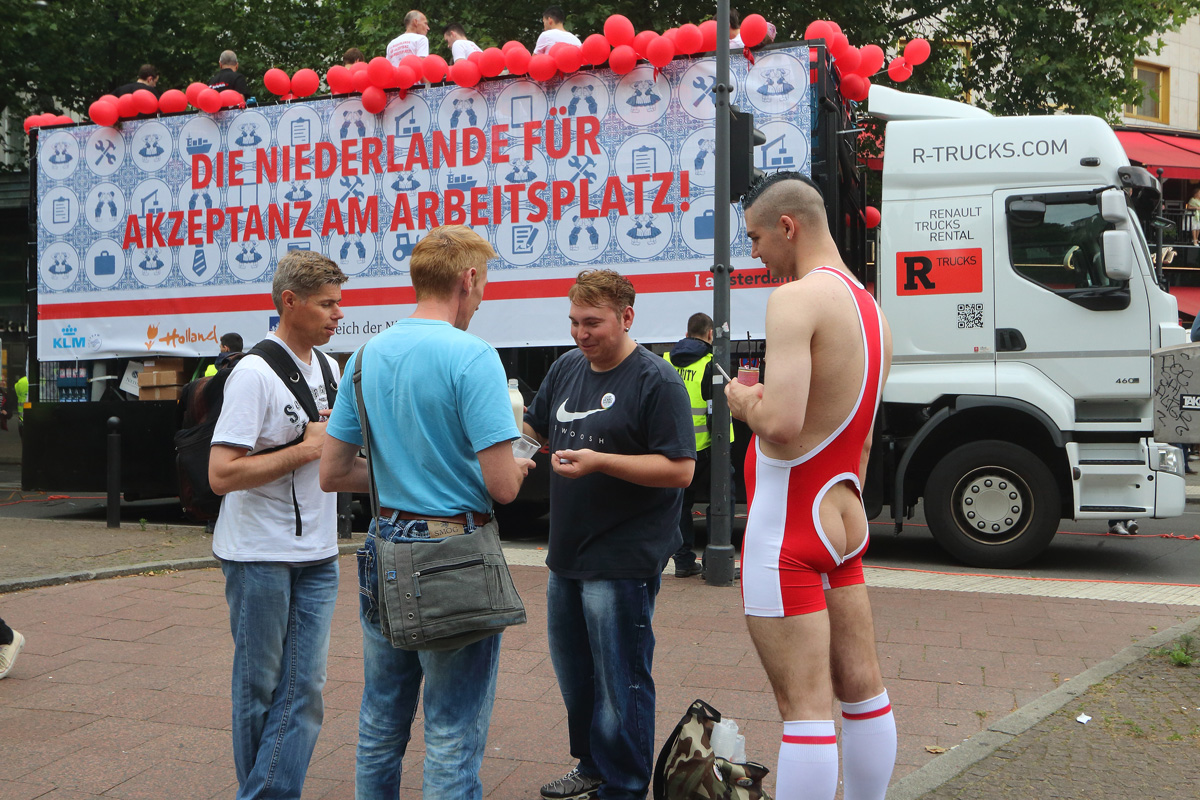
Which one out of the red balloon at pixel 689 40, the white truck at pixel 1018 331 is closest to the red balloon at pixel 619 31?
the red balloon at pixel 689 40

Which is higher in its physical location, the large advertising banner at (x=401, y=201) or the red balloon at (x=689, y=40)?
the red balloon at (x=689, y=40)

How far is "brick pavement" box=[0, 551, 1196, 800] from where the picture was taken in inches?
162

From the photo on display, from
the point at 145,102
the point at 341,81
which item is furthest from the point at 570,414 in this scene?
the point at 145,102

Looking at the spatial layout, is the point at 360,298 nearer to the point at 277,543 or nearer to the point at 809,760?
the point at 277,543

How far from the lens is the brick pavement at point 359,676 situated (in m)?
4.11

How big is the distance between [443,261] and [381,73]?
275 inches

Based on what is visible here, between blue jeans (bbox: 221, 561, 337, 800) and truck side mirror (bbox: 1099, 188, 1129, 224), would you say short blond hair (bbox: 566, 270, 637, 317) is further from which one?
truck side mirror (bbox: 1099, 188, 1129, 224)

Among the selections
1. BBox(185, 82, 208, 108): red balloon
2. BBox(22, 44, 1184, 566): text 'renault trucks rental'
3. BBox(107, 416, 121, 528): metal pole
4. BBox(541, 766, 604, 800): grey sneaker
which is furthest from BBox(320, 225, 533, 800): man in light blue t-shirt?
BBox(185, 82, 208, 108): red balloon

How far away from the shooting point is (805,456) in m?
2.86

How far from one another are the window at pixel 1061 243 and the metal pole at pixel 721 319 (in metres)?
2.39

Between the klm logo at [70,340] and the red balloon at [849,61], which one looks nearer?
the red balloon at [849,61]

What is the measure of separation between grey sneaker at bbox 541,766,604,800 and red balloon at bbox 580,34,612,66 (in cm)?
634

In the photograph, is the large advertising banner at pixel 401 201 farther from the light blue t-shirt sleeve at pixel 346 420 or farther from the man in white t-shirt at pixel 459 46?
the light blue t-shirt sleeve at pixel 346 420

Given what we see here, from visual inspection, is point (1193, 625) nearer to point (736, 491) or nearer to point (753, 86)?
point (736, 491)
